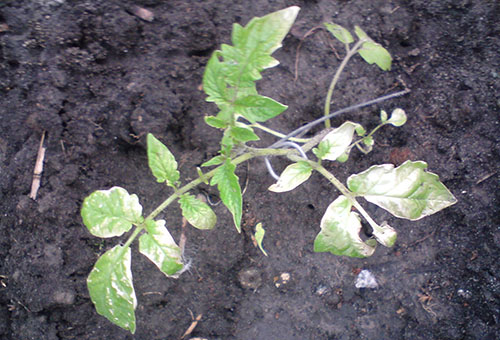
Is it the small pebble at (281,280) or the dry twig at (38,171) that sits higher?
the dry twig at (38,171)

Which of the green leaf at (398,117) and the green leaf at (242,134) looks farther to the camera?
the green leaf at (398,117)

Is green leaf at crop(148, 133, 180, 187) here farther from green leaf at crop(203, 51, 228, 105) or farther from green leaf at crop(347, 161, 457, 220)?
green leaf at crop(347, 161, 457, 220)

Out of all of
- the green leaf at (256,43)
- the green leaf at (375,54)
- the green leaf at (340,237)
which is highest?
the green leaf at (256,43)

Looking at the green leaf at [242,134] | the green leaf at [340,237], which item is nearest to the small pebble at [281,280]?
the green leaf at [340,237]

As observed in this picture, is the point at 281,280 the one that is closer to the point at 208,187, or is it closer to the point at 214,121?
the point at 208,187

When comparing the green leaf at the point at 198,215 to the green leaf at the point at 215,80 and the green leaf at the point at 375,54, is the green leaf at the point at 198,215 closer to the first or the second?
the green leaf at the point at 215,80

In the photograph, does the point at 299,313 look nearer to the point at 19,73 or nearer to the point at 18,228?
the point at 18,228

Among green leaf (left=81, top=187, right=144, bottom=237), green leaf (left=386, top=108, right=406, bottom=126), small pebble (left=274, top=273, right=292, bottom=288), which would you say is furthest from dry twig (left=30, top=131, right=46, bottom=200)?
green leaf (left=386, top=108, right=406, bottom=126)
